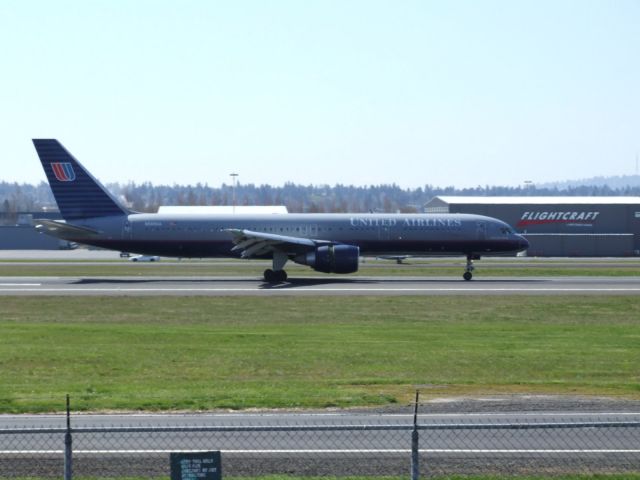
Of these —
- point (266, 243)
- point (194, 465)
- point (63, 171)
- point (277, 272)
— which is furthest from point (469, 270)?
point (194, 465)

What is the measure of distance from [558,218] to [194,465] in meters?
97.8

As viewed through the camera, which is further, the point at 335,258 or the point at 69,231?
the point at 69,231

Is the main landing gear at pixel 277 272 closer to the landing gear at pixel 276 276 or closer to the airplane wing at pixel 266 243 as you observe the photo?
the landing gear at pixel 276 276

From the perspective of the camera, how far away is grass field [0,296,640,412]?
19.4m

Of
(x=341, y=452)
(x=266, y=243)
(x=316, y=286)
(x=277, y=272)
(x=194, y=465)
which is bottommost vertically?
(x=316, y=286)

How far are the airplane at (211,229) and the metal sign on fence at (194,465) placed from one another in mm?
43668

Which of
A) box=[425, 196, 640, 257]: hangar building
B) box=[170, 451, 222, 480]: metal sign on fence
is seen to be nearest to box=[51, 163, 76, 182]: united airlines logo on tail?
box=[170, 451, 222, 480]: metal sign on fence

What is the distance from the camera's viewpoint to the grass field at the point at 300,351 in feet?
63.6

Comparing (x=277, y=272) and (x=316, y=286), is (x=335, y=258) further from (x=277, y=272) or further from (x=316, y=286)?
(x=277, y=272)

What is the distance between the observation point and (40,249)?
396ft

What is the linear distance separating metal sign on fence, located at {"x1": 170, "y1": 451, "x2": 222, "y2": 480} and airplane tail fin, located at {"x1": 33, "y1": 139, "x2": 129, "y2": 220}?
46523mm

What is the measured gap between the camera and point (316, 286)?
49.4 metres

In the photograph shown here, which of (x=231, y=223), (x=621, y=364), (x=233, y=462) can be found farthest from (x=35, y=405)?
(x=231, y=223)

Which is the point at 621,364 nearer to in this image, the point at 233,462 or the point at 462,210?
the point at 233,462
